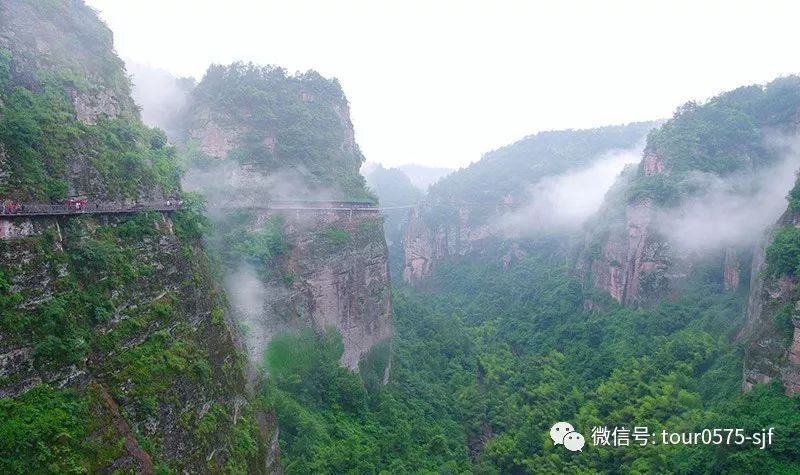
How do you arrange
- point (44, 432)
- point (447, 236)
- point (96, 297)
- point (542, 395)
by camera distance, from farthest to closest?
point (447, 236) < point (542, 395) < point (96, 297) < point (44, 432)

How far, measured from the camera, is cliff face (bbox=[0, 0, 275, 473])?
37.7 ft

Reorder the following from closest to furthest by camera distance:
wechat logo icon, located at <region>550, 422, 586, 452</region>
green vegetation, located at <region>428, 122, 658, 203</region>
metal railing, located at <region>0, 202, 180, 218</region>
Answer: metal railing, located at <region>0, 202, 180, 218</region>, wechat logo icon, located at <region>550, 422, 586, 452</region>, green vegetation, located at <region>428, 122, 658, 203</region>

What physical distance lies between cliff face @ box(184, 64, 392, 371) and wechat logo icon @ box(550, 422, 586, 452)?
45.1ft

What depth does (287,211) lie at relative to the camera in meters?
31.6

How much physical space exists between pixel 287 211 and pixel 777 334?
2653cm

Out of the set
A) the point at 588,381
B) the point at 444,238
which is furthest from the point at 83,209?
the point at 444,238

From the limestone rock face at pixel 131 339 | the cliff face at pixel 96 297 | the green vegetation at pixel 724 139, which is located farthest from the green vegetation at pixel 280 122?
the green vegetation at pixel 724 139

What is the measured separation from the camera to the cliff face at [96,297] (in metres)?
11.5

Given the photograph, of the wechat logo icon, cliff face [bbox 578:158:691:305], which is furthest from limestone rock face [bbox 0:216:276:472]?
cliff face [bbox 578:158:691:305]

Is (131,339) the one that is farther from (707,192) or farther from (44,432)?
(707,192)

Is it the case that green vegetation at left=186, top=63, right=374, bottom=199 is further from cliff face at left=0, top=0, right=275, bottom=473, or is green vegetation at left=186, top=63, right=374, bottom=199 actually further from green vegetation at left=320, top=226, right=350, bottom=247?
cliff face at left=0, top=0, right=275, bottom=473

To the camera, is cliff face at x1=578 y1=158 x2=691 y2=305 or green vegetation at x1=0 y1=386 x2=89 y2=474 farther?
cliff face at x1=578 y1=158 x2=691 y2=305

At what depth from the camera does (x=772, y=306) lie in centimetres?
2488

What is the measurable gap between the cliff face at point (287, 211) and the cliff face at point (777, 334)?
2288 cm
